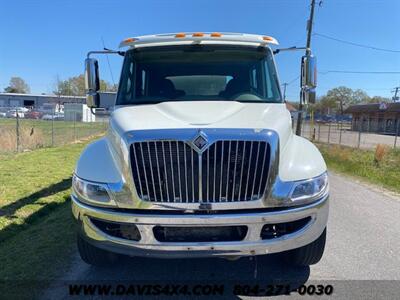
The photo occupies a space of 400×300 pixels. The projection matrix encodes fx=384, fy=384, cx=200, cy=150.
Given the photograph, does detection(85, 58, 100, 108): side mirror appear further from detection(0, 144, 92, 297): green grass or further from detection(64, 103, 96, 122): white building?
detection(64, 103, 96, 122): white building

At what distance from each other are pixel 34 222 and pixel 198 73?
11.6 ft

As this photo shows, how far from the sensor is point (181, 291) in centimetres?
368

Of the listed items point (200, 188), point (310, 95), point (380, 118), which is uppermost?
point (310, 95)

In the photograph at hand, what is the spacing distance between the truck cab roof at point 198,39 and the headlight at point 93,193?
1966 mm

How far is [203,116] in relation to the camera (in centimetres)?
351

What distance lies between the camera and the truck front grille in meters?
3.13

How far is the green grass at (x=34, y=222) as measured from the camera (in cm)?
414

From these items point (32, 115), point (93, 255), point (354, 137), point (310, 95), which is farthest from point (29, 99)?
point (93, 255)

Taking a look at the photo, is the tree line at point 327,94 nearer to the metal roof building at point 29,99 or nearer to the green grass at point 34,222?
the metal roof building at point 29,99

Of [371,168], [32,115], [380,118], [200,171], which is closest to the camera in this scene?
[200,171]

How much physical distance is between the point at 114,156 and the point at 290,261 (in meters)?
2.17

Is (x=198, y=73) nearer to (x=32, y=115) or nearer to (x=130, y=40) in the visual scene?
(x=130, y=40)

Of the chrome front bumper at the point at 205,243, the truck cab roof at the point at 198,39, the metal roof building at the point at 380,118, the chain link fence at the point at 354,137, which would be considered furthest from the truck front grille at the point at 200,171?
the metal roof building at the point at 380,118

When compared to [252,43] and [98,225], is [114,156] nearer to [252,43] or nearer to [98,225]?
[98,225]
